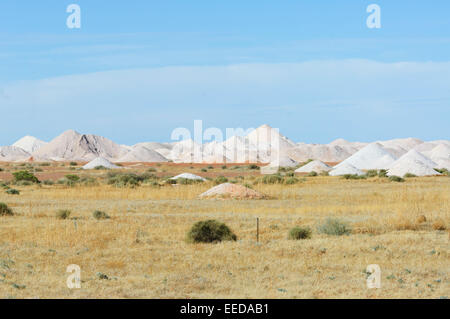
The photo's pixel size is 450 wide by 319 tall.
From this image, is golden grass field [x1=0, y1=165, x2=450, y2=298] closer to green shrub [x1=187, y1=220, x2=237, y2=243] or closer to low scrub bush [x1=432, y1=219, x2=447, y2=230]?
low scrub bush [x1=432, y1=219, x2=447, y2=230]

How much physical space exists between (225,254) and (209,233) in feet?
6.41

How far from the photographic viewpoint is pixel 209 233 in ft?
51.0

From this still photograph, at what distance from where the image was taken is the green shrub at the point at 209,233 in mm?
15383

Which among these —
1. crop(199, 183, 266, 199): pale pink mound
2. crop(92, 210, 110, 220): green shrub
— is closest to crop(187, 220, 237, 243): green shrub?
crop(92, 210, 110, 220): green shrub

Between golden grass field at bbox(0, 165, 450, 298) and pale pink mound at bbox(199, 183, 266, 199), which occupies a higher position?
pale pink mound at bbox(199, 183, 266, 199)

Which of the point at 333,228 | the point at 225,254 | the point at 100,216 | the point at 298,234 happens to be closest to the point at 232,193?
the point at 100,216

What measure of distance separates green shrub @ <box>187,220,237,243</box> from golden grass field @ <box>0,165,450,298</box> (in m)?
0.45

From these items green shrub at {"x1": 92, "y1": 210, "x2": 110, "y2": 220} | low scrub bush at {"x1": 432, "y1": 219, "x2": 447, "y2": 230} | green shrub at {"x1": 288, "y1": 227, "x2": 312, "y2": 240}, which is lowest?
low scrub bush at {"x1": 432, "y1": 219, "x2": 447, "y2": 230}

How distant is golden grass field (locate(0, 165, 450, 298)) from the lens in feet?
33.9

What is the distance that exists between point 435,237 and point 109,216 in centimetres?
1035

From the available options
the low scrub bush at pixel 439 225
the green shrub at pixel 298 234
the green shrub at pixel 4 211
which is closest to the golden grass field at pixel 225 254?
the low scrub bush at pixel 439 225
